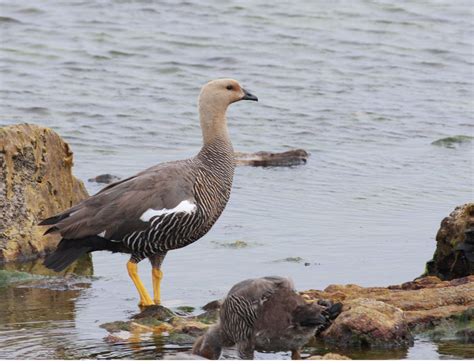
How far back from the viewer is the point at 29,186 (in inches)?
490

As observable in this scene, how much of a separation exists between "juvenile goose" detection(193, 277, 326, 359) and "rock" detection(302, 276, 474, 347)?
516mm

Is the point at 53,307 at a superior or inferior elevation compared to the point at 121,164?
inferior

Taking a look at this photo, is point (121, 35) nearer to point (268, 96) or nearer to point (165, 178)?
point (268, 96)

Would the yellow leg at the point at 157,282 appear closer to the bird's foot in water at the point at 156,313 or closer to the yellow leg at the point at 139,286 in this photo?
the yellow leg at the point at 139,286

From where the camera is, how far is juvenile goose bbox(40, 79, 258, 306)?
10.4 meters

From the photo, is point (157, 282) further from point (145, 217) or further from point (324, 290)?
point (324, 290)

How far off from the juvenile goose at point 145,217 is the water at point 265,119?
0.43 m

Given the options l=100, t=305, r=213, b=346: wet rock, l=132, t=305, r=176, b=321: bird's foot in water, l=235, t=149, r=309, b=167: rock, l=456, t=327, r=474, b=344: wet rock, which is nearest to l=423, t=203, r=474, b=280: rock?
l=456, t=327, r=474, b=344: wet rock

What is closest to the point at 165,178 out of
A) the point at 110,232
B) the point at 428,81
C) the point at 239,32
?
the point at 110,232

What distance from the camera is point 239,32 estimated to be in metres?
25.5

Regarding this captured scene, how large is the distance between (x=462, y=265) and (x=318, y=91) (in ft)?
37.5

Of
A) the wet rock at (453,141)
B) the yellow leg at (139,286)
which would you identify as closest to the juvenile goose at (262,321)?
the yellow leg at (139,286)

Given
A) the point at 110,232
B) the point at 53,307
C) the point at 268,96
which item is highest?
the point at 268,96

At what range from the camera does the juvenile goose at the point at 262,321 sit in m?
8.02
